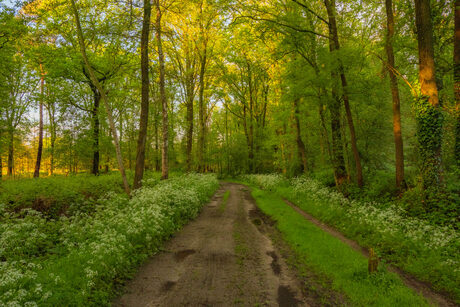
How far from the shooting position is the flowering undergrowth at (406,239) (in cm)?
637

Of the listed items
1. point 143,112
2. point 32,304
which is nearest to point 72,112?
point 143,112

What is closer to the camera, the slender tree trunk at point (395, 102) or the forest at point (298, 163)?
the forest at point (298, 163)

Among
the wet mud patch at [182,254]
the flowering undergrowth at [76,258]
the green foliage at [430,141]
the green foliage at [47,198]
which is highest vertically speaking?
the green foliage at [430,141]

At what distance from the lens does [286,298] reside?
5332 millimetres

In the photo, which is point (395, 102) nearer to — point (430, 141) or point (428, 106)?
point (428, 106)

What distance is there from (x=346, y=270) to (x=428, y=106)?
8.34 metres

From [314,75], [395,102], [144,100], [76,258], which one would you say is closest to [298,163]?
[314,75]

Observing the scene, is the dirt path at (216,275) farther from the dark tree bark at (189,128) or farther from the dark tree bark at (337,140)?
the dark tree bark at (189,128)

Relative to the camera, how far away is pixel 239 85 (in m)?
40.9

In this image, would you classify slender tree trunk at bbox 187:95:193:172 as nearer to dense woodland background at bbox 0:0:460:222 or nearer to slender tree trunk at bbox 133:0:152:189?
dense woodland background at bbox 0:0:460:222

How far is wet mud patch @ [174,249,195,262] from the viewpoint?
7429 millimetres

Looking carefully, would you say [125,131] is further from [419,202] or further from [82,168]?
[419,202]

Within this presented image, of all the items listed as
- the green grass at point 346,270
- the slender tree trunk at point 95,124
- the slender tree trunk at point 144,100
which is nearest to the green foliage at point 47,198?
the slender tree trunk at point 144,100

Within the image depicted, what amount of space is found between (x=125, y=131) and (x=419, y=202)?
120 ft
